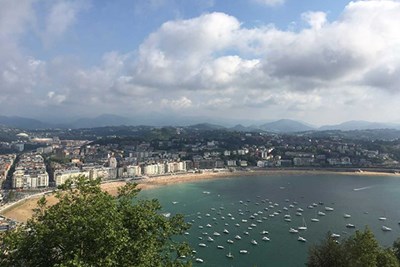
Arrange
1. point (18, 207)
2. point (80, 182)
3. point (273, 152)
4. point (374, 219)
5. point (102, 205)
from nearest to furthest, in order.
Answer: point (102, 205) < point (80, 182) < point (374, 219) < point (18, 207) < point (273, 152)

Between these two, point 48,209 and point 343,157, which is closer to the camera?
point 48,209

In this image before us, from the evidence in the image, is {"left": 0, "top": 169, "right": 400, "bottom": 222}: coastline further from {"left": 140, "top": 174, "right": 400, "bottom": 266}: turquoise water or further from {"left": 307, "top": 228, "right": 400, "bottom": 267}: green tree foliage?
{"left": 307, "top": 228, "right": 400, "bottom": 267}: green tree foliage

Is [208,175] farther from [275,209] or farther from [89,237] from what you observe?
[89,237]

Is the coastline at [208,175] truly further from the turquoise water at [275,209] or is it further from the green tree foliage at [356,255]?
the green tree foliage at [356,255]

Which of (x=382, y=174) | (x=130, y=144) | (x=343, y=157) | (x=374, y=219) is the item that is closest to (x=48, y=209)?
(x=374, y=219)

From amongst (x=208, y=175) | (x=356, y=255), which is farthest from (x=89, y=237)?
(x=208, y=175)

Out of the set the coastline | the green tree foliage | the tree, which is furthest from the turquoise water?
the tree

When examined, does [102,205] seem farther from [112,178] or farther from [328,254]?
[112,178]
